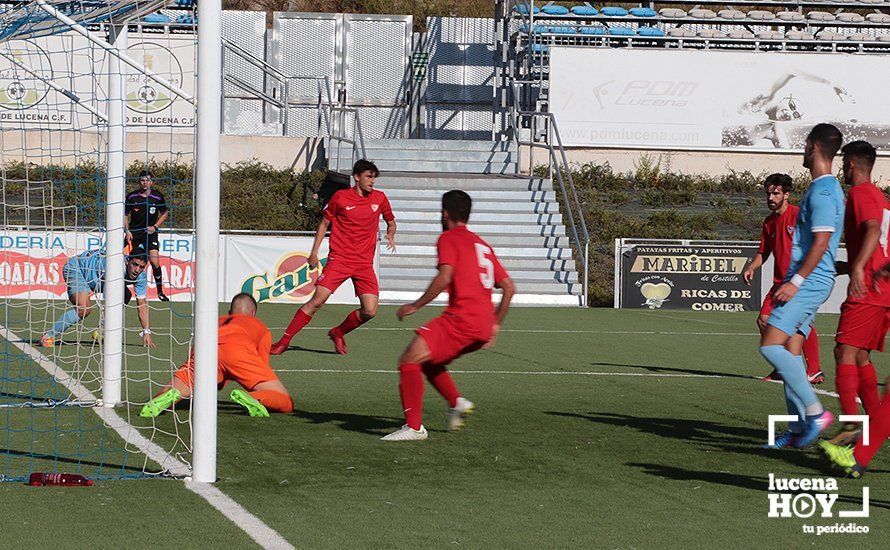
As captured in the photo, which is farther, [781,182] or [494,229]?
[494,229]

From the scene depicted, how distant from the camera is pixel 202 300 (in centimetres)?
658

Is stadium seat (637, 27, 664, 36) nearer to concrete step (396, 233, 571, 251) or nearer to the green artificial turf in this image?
concrete step (396, 233, 571, 251)

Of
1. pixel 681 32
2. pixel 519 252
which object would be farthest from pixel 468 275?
pixel 681 32

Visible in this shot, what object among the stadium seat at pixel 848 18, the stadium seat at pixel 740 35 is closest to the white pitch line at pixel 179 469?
the stadium seat at pixel 740 35

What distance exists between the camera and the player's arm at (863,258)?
23.8 feet

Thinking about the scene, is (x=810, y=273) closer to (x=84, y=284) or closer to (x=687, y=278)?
(x=84, y=284)

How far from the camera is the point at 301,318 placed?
12.5 meters

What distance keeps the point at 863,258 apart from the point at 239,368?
424 centimetres

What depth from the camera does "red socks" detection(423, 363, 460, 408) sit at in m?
8.12

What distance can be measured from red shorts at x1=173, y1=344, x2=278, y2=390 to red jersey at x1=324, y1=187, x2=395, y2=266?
4.03 metres

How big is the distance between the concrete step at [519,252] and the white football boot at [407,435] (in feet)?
54.2

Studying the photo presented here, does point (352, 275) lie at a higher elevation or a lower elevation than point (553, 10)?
lower

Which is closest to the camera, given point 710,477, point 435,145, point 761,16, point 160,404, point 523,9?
point 710,477

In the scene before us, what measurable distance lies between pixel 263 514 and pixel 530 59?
25.3m
